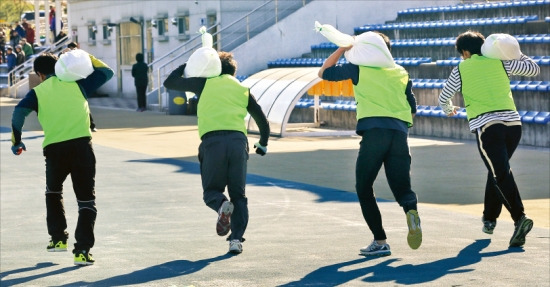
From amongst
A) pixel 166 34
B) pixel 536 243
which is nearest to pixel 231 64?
pixel 536 243

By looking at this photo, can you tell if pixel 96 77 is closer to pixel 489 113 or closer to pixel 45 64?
pixel 45 64

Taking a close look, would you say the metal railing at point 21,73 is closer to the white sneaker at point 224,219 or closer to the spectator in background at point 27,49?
the spectator in background at point 27,49

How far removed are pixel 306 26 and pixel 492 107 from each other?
24626 millimetres

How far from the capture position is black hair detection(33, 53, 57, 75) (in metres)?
9.95

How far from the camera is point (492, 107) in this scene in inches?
412

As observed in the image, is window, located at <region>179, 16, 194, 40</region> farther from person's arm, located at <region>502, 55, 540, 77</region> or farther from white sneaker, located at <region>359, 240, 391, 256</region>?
white sneaker, located at <region>359, 240, 391, 256</region>

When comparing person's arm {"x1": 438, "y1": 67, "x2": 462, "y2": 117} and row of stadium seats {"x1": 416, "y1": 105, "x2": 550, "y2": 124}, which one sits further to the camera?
row of stadium seats {"x1": 416, "y1": 105, "x2": 550, "y2": 124}

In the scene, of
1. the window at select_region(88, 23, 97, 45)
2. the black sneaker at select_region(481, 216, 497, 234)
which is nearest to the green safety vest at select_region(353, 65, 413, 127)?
the black sneaker at select_region(481, 216, 497, 234)

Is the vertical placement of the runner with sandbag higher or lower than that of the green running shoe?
higher

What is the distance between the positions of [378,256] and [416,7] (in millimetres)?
26116

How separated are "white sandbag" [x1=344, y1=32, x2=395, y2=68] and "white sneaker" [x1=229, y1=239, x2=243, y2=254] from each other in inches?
68.6

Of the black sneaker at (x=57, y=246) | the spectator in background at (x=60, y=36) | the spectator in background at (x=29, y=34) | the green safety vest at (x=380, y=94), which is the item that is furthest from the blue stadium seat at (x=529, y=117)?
the spectator in background at (x=29, y=34)

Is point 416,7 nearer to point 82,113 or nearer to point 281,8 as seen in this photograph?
point 281,8

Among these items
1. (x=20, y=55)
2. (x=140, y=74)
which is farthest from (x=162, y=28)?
(x=20, y=55)
